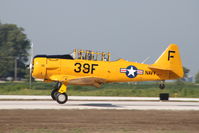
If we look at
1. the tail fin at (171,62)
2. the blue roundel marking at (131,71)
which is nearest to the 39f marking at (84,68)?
the blue roundel marking at (131,71)

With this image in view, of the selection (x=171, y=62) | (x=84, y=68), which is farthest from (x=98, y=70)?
(x=171, y=62)

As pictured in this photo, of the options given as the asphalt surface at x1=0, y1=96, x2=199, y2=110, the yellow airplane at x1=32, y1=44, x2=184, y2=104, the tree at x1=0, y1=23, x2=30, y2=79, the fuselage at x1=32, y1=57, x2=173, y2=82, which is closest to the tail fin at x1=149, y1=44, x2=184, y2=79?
the yellow airplane at x1=32, y1=44, x2=184, y2=104

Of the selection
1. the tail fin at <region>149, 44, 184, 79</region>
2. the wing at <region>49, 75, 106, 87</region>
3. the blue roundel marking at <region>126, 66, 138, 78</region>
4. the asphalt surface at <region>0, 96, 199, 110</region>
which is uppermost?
the tail fin at <region>149, 44, 184, 79</region>

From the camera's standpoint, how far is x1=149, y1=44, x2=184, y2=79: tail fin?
77.5ft

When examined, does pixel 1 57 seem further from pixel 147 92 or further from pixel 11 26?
pixel 147 92

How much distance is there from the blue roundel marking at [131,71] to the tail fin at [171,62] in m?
1.14

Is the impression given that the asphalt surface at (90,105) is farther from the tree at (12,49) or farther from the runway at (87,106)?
the tree at (12,49)

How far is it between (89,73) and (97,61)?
35.7 inches

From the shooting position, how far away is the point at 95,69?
22.5 meters

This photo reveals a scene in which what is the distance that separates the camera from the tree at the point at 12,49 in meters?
87.4

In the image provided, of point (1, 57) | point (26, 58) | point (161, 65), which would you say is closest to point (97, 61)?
point (161, 65)

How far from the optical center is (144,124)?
1478cm

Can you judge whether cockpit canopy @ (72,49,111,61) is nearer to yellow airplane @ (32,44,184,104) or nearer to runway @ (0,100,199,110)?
yellow airplane @ (32,44,184,104)

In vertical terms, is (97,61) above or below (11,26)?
below
